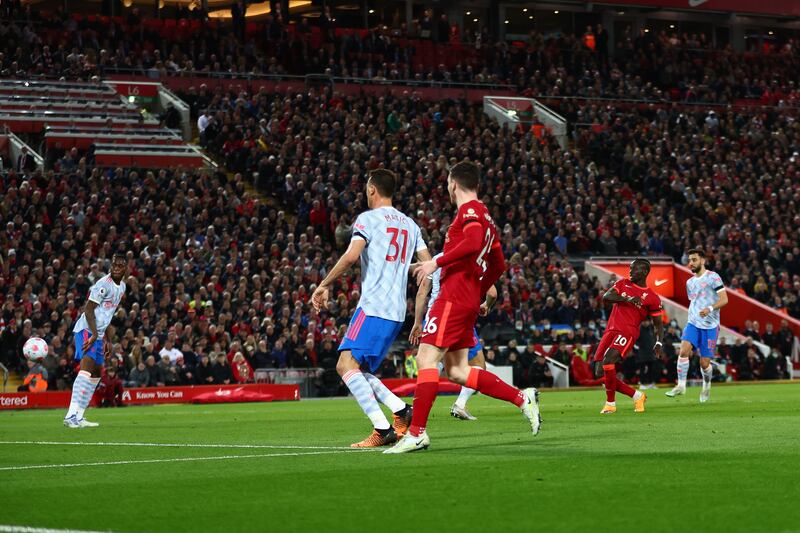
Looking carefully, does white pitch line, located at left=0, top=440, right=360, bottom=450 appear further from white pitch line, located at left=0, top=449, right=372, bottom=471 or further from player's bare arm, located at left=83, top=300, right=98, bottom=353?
player's bare arm, located at left=83, top=300, right=98, bottom=353

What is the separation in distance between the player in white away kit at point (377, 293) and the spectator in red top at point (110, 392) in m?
15.5

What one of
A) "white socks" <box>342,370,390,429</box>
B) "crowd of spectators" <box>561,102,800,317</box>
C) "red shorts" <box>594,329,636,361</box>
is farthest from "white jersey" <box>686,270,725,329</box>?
"crowd of spectators" <box>561,102,800,317</box>

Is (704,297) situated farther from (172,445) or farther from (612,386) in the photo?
(172,445)

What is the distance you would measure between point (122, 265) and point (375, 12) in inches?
1666

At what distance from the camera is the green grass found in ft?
21.7

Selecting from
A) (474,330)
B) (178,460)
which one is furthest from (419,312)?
(474,330)

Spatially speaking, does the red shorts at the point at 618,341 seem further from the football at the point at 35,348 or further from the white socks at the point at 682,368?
the football at the point at 35,348

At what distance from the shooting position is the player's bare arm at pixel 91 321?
56.4 ft

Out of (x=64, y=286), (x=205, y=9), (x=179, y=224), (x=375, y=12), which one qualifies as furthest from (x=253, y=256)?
(x=375, y=12)

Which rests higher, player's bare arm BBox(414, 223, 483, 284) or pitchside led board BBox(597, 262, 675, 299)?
player's bare arm BBox(414, 223, 483, 284)

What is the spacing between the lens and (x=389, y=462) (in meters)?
9.81

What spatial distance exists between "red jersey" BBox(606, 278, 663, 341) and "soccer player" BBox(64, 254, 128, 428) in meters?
7.46

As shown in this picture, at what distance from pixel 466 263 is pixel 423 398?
1.26 m

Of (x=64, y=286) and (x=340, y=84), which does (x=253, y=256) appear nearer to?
(x=64, y=286)
